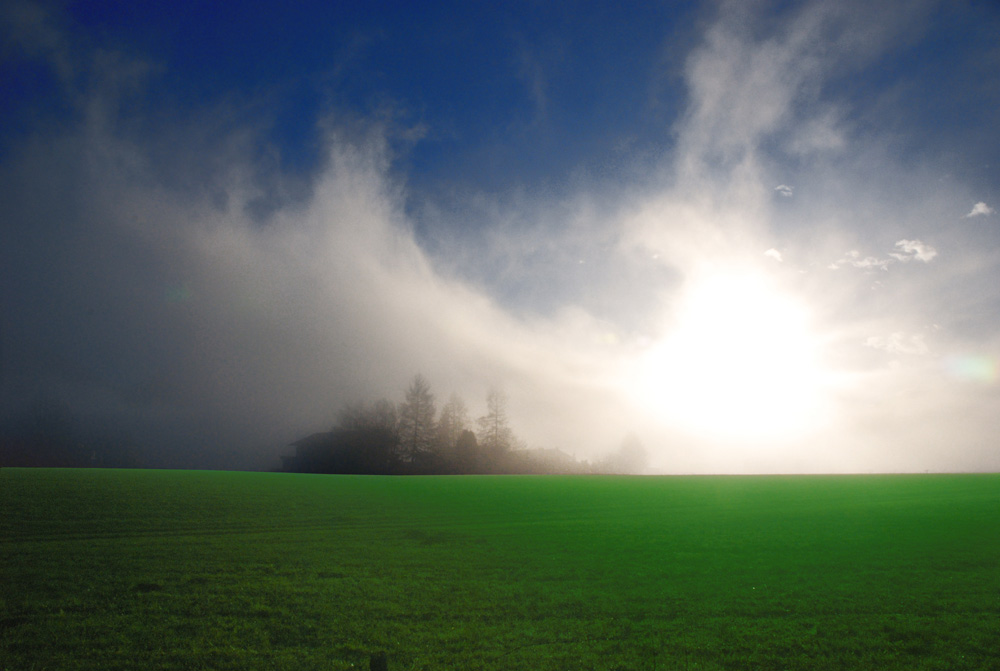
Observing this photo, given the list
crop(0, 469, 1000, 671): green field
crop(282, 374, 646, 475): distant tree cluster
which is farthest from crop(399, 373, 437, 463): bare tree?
crop(0, 469, 1000, 671): green field

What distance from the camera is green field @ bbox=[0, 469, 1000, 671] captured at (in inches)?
361

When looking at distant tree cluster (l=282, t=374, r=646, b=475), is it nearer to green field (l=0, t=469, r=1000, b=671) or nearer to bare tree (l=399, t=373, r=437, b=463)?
bare tree (l=399, t=373, r=437, b=463)

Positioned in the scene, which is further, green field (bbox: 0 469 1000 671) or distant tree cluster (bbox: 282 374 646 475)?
distant tree cluster (bbox: 282 374 646 475)

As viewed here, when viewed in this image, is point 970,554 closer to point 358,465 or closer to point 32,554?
point 32,554

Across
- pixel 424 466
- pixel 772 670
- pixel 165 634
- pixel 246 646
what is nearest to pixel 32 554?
pixel 165 634

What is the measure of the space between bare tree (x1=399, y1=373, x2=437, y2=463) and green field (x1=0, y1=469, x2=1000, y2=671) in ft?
183

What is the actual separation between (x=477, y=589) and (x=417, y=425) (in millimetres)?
70722

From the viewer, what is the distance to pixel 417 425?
81562 mm

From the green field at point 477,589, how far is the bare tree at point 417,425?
55.8 m

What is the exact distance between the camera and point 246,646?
30.1ft

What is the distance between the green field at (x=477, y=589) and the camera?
361 inches

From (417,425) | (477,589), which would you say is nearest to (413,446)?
(417,425)

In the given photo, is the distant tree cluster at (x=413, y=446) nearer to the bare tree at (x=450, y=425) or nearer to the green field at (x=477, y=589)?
the bare tree at (x=450, y=425)

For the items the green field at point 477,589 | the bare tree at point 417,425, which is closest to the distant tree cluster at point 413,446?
the bare tree at point 417,425
